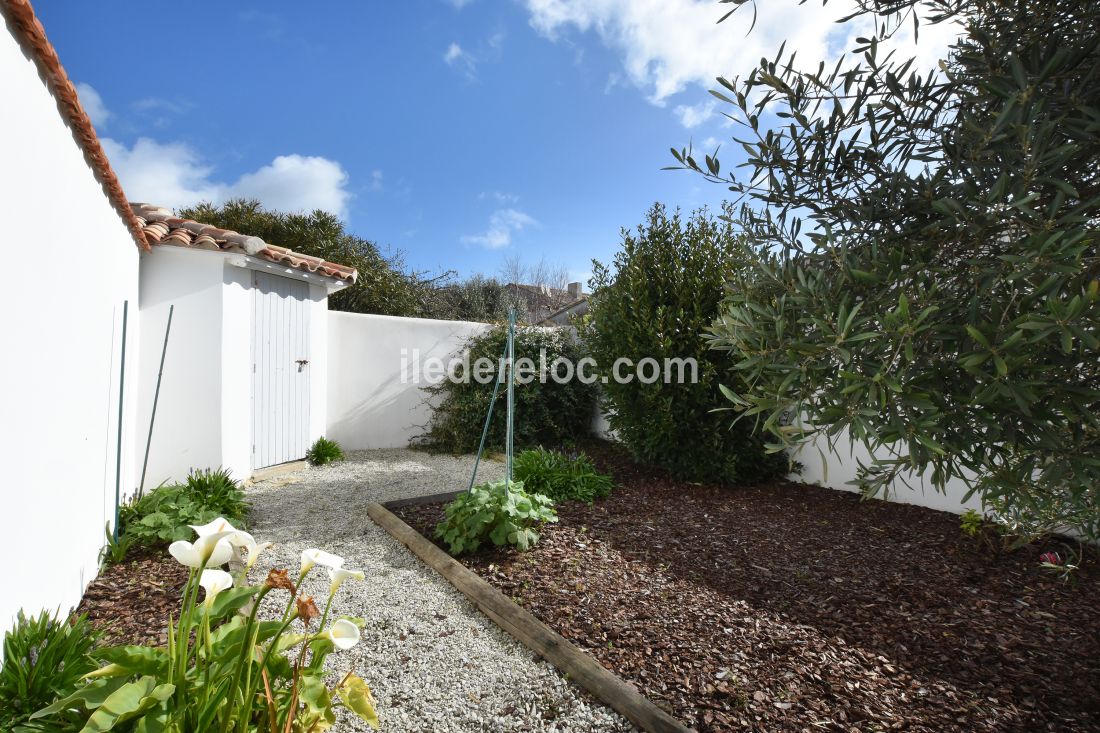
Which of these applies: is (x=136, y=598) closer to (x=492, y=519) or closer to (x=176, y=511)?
(x=176, y=511)

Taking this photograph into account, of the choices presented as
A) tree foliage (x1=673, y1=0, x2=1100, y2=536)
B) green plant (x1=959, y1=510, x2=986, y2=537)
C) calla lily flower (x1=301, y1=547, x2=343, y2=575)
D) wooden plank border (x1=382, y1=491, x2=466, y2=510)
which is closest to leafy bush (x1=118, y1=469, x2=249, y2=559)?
wooden plank border (x1=382, y1=491, x2=466, y2=510)

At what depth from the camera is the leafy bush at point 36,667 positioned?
173 cm

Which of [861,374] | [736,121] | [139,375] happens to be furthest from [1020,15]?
[139,375]

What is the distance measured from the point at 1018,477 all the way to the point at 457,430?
729 centimetres

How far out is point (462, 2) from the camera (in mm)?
4410

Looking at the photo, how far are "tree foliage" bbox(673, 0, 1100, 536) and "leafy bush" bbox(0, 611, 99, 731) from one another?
8.04 feet

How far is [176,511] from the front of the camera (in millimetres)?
3990

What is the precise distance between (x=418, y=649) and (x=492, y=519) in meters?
1.11

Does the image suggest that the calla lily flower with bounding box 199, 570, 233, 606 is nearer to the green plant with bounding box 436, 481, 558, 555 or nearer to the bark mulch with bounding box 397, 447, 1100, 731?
the bark mulch with bounding box 397, 447, 1100, 731

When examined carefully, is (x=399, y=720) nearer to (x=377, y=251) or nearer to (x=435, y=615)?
(x=435, y=615)

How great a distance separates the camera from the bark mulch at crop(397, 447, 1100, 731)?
2.12 meters

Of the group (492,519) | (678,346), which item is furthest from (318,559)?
(678,346)

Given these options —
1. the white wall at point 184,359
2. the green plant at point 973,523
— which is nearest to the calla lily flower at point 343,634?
the green plant at point 973,523

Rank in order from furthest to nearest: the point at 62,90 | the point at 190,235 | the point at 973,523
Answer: the point at 190,235 → the point at 973,523 → the point at 62,90
